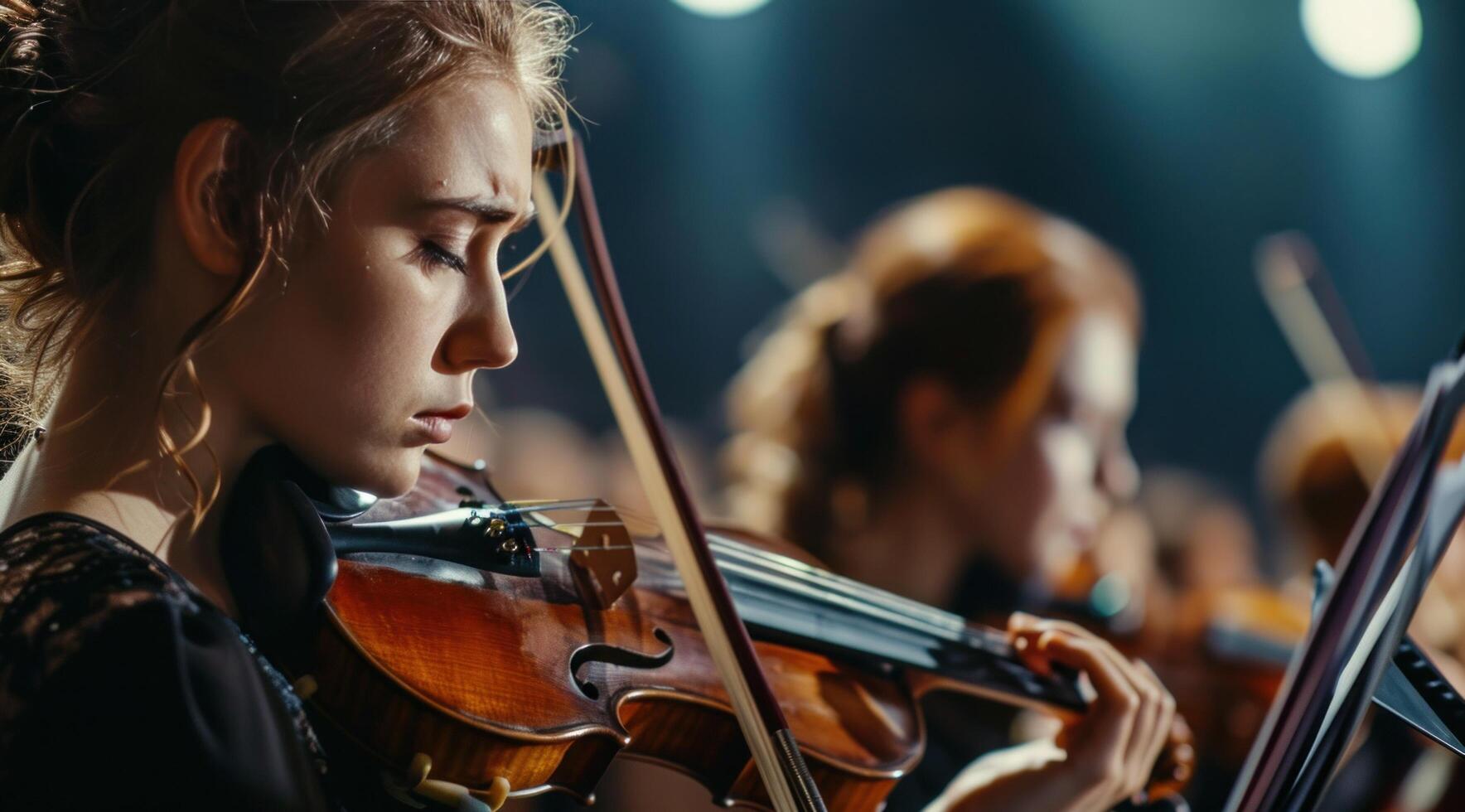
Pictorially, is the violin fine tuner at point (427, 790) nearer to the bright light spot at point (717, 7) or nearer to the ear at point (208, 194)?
the ear at point (208, 194)

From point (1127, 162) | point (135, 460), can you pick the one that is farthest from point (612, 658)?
point (1127, 162)

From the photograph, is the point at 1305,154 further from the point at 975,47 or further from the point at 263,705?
the point at 263,705

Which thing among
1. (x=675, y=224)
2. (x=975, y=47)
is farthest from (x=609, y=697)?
(x=975, y=47)

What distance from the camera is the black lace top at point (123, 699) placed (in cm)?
45

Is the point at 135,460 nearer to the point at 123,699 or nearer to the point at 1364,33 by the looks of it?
the point at 123,699

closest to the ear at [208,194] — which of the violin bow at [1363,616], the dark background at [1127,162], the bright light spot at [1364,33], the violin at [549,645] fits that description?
the violin at [549,645]

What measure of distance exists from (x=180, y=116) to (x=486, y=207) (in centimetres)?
15

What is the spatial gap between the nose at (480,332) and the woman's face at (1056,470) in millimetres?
854

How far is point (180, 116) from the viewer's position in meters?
0.55

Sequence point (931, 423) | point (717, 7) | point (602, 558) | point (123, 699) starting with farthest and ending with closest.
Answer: point (717, 7), point (931, 423), point (602, 558), point (123, 699)

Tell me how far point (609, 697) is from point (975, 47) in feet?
6.36

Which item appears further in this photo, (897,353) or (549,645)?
(897,353)

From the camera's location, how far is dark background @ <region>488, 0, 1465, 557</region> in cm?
194

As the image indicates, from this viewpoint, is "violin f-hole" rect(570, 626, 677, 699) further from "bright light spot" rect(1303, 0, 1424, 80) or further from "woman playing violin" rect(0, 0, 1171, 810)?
"bright light spot" rect(1303, 0, 1424, 80)
